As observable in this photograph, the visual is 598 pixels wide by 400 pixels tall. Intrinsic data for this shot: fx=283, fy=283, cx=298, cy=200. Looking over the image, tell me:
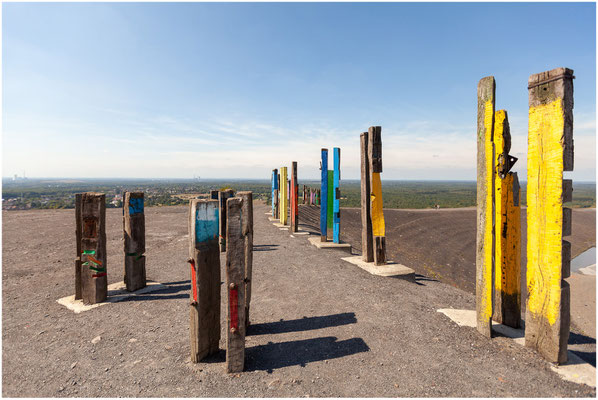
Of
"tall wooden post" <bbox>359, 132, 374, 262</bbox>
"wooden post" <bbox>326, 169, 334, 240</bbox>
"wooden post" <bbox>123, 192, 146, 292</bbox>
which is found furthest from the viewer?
"wooden post" <bbox>326, 169, 334, 240</bbox>

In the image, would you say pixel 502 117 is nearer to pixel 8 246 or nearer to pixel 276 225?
pixel 276 225

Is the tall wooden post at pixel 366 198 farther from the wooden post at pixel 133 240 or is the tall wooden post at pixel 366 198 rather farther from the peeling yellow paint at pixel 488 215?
the wooden post at pixel 133 240

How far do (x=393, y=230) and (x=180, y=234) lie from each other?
11.9 m

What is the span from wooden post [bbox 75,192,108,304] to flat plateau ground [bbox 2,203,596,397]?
0.38 metres

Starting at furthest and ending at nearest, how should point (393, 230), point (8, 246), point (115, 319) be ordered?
point (393, 230), point (8, 246), point (115, 319)

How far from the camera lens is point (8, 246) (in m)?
9.45

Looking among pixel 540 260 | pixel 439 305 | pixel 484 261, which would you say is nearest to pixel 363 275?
pixel 439 305

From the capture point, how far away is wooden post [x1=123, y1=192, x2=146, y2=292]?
566 centimetres

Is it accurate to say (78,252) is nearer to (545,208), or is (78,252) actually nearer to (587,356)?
(545,208)

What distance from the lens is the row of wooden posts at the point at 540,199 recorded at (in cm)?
323

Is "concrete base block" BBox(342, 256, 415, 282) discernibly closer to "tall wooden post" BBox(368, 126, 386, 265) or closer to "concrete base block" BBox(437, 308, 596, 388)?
"tall wooden post" BBox(368, 126, 386, 265)

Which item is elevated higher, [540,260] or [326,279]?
[540,260]

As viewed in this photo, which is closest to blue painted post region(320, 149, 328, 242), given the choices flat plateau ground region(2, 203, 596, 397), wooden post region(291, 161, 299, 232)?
wooden post region(291, 161, 299, 232)

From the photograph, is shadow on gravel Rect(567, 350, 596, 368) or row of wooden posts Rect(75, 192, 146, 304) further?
row of wooden posts Rect(75, 192, 146, 304)
